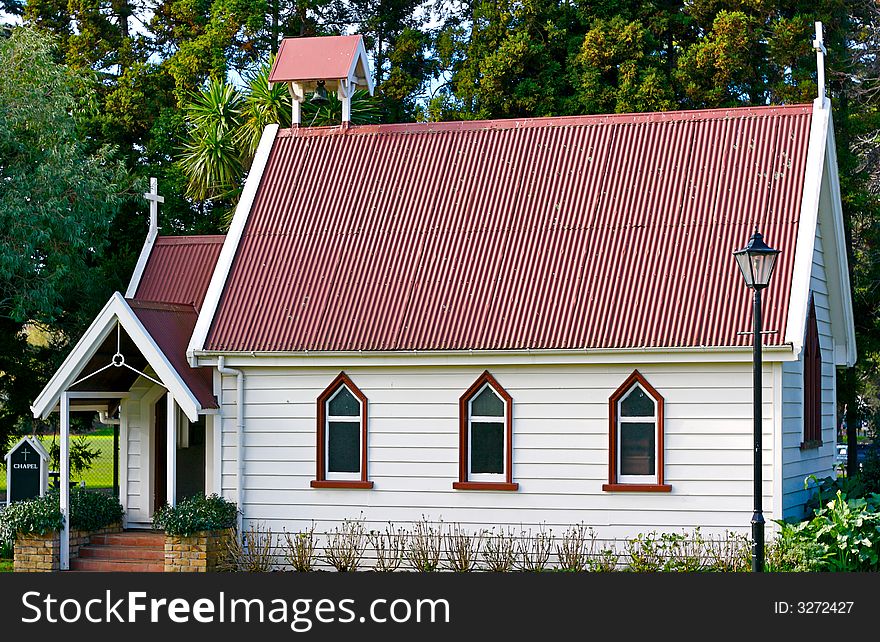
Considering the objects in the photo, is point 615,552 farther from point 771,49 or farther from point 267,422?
point 771,49

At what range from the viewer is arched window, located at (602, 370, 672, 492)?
19.5 m

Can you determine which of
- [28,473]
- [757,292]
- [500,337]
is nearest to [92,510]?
[28,473]

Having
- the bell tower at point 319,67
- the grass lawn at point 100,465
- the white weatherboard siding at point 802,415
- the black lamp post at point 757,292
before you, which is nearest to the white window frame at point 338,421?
the bell tower at point 319,67

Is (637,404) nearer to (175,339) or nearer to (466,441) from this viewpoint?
(466,441)

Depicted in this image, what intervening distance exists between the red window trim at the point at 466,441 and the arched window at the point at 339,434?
5.36 ft

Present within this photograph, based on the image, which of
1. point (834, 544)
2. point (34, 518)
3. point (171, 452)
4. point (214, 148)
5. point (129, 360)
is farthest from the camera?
point (214, 148)

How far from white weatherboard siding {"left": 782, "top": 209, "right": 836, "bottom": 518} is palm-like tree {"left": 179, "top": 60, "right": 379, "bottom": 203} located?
13.6 m

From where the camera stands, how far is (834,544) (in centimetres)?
1809

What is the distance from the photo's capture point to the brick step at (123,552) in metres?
20.9

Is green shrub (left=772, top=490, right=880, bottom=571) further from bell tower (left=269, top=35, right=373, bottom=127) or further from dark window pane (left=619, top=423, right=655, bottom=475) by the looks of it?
bell tower (left=269, top=35, right=373, bottom=127)

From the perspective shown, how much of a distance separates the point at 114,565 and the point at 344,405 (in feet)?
14.3

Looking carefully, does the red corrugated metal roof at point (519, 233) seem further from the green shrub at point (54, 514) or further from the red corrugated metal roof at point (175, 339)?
the green shrub at point (54, 514)

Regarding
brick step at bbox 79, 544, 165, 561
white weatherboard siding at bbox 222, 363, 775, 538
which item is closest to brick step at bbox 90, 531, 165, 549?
brick step at bbox 79, 544, 165, 561

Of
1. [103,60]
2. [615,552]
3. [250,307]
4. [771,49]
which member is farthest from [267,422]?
[103,60]
